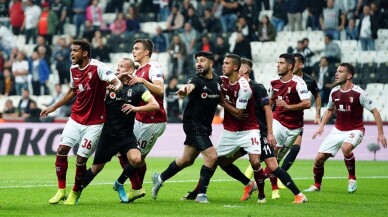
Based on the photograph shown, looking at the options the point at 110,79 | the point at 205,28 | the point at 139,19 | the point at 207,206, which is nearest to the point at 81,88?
the point at 110,79

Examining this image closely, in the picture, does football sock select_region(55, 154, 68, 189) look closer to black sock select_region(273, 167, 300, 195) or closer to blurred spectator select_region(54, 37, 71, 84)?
black sock select_region(273, 167, 300, 195)

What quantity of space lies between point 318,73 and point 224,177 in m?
9.42

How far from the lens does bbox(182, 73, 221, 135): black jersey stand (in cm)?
1412

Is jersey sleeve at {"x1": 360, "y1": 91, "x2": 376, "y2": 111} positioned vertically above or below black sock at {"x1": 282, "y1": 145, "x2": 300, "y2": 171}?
above

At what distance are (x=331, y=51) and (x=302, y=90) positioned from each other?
1342cm

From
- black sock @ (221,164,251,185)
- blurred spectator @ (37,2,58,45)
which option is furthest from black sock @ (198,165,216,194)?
blurred spectator @ (37,2,58,45)

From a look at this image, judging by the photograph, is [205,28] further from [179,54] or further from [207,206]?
[207,206]

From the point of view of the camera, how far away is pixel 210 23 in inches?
1266

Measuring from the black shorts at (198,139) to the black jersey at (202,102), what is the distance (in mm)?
46

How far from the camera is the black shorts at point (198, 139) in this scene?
46.4ft

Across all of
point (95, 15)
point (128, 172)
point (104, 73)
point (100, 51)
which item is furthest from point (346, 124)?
point (95, 15)

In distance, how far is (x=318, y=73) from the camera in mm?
28703

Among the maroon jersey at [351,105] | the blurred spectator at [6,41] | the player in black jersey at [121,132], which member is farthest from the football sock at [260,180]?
the blurred spectator at [6,41]

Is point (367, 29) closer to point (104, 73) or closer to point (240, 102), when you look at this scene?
point (240, 102)
